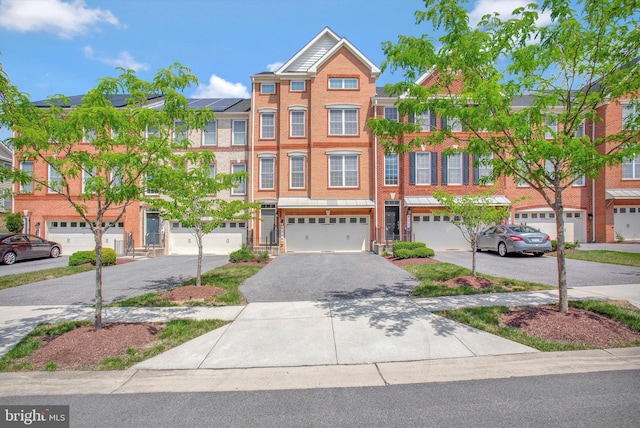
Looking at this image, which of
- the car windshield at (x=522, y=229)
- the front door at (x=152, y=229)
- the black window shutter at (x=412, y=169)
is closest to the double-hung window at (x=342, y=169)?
the black window shutter at (x=412, y=169)

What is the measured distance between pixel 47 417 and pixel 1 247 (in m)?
17.9

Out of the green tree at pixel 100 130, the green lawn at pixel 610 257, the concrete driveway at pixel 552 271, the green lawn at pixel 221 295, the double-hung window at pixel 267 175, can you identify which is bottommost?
the green lawn at pixel 221 295

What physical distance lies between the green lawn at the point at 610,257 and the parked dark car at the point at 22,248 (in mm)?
26258

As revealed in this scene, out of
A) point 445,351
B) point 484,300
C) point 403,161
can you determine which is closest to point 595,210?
point 403,161

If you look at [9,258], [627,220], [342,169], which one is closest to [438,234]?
[342,169]

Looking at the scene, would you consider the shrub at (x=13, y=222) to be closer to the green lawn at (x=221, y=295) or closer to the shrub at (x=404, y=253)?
the green lawn at (x=221, y=295)

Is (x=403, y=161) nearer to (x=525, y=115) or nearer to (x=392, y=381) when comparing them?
(x=525, y=115)

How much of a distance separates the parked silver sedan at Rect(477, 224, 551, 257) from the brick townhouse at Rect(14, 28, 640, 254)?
3990 millimetres

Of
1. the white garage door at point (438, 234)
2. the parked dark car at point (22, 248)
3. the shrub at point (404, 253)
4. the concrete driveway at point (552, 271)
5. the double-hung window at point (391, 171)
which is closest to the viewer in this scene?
the concrete driveway at point (552, 271)

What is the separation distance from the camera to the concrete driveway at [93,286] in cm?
906

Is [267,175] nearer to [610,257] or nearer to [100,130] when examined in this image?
[100,130]

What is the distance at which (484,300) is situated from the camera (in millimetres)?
7926

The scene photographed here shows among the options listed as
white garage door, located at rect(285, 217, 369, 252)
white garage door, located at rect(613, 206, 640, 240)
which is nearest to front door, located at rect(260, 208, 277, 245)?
white garage door, located at rect(285, 217, 369, 252)

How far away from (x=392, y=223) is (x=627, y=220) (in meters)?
14.9
